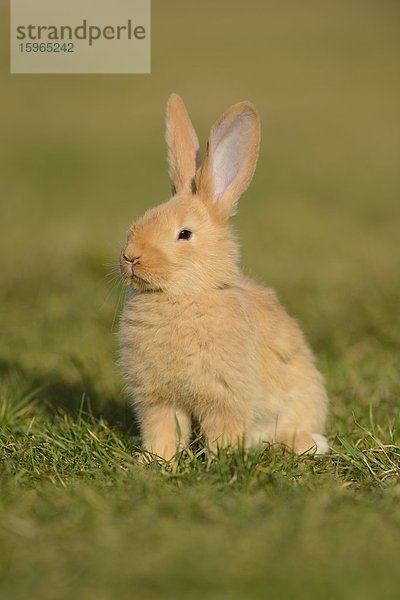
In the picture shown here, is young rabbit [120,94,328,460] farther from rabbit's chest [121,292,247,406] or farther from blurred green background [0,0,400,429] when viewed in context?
blurred green background [0,0,400,429]

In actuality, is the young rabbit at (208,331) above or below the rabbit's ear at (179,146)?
below

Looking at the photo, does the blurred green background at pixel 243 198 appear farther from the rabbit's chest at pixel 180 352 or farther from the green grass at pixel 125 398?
the rabbit's chest at pixel 180 352

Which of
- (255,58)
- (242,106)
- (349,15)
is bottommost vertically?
(242,106)

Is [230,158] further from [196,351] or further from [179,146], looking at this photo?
[196,351]

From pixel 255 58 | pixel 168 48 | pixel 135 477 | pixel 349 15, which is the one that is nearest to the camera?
pixel 135 477

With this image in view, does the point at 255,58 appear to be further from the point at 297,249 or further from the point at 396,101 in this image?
the point at 297,249

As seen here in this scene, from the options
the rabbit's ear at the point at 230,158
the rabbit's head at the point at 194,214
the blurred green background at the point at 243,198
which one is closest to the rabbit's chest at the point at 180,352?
the rabbit's head at the point at 194,214

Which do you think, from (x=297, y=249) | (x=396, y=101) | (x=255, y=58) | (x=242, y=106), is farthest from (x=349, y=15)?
(x=242, y=106)
